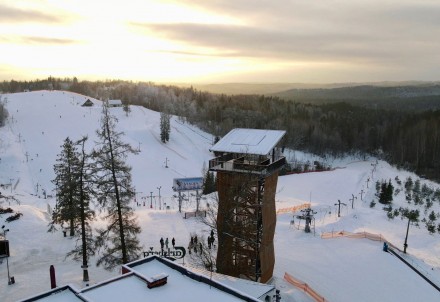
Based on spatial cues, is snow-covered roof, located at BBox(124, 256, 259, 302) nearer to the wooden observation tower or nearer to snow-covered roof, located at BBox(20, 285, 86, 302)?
snow-covered roof, located at BBox(20, 285, 86, 302)

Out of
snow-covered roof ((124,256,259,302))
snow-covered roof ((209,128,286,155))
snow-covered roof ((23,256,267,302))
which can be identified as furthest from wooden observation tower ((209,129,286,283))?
snow-covered roof ((23,256,267,302))

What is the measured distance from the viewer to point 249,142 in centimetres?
2116

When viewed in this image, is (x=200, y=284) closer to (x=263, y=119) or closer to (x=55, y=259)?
(x=55, y=259)

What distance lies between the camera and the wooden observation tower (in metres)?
20.5

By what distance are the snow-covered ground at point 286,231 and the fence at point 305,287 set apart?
56 cm

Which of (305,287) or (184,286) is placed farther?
(305,287)

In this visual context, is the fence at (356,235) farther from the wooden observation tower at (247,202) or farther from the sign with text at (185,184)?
the sign with text at (185,184)

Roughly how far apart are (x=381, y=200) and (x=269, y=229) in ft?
113

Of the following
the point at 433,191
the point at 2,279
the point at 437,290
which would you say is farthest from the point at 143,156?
the point at 437,290

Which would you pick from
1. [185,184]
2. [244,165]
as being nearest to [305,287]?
[244,165]

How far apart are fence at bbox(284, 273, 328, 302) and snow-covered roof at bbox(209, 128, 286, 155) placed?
28.3 feet

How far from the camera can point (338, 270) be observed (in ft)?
85.5

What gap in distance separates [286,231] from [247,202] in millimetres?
14296

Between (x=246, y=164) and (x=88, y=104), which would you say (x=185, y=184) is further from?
(x=88, y=104)
